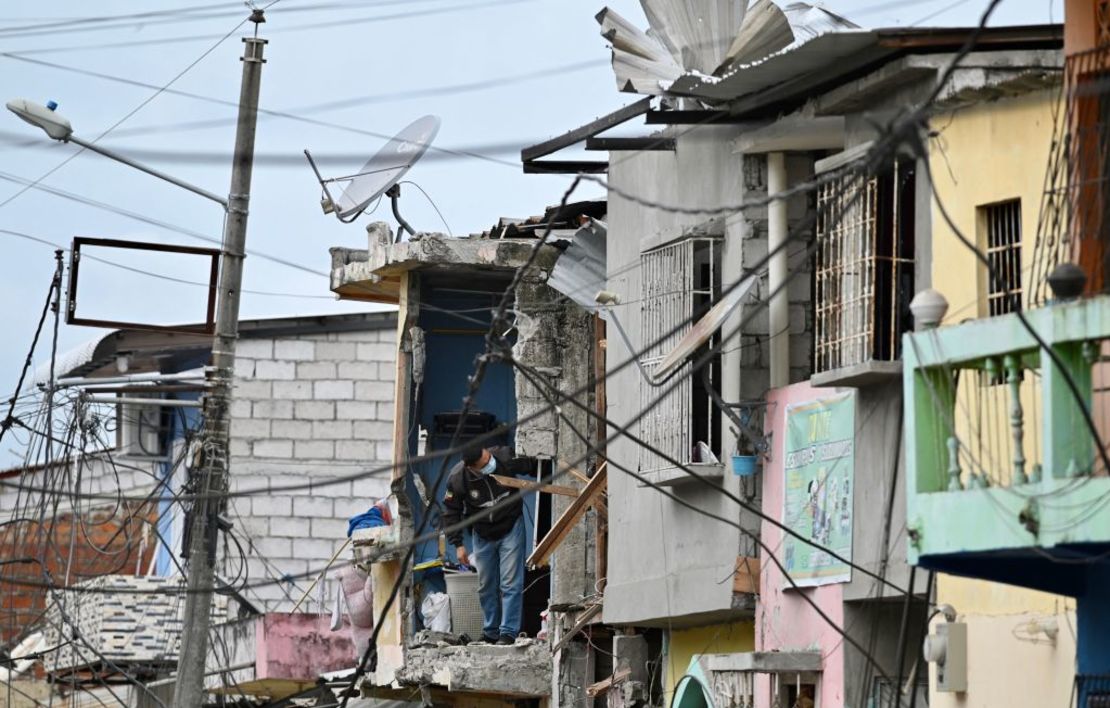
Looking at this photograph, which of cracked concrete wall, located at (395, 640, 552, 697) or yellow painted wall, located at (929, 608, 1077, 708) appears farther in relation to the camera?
cracked concrete wall, located at (395, 640, 552, 697)

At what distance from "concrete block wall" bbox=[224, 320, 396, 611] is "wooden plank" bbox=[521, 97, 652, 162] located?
1143 centimetres

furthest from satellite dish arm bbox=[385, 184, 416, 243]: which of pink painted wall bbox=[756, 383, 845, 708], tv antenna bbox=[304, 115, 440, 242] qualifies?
pink painted wall bbox=[756, 383, 845, 708]

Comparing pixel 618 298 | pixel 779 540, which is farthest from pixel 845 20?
pixel 779 540

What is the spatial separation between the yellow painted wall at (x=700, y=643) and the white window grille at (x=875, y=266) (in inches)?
117

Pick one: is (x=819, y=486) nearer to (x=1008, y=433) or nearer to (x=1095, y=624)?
(x=1008, y=433)

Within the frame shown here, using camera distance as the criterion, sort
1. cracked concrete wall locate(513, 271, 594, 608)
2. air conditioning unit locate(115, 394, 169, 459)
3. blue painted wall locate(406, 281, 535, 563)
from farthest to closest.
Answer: air conditioning unit locate(115, 394, 169, 459) → blue painted wall locate(406, 281, 535, 563) → cracked concrete wall locate(513, 271, 594, 608)

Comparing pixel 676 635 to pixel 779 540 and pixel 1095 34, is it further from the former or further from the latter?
pixel 1095 34

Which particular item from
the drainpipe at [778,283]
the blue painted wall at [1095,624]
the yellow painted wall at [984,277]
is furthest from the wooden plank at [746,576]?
the blue painted wall at [1095,624]

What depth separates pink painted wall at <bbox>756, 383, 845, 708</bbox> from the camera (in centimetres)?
1510

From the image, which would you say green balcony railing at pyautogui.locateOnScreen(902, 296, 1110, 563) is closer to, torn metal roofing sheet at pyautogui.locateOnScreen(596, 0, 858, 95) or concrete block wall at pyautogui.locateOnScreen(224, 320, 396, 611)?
torn metal roofing sheet at pyautogui.locateOnScreen(596, 0, 858, 95)

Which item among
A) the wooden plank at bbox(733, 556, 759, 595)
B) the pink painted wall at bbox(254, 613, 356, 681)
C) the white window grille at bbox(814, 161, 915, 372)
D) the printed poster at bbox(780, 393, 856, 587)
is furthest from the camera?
the pink painted wall at bbox(254, 613, 356, 681)

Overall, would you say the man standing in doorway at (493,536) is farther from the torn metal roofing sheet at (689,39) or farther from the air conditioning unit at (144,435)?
the air conditioning unit at (144,435)

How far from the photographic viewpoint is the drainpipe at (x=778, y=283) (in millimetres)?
A: 16203

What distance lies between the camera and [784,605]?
1597 cm
